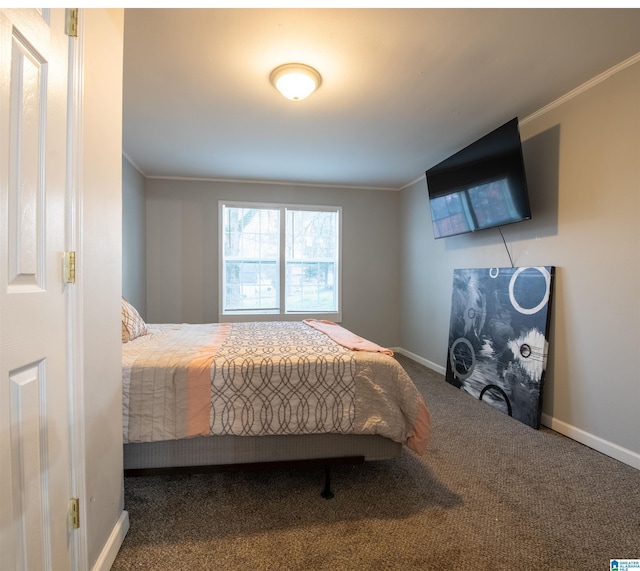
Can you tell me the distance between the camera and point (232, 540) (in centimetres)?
143

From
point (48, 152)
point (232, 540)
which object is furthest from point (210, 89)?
point (232, 540)

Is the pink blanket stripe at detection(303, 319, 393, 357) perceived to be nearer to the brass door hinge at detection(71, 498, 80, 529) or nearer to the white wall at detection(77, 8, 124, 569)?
the white wall at detection(77, 8, 124, 569)

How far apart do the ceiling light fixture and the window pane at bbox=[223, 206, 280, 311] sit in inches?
98.6

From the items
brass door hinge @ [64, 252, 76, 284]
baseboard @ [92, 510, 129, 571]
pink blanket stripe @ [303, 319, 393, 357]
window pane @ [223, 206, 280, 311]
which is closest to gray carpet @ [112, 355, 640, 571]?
baseboard @ [92, 510, 129, 571]

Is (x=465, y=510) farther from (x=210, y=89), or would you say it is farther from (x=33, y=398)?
(x=210, y=89)

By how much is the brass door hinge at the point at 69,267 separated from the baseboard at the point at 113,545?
1.03 m

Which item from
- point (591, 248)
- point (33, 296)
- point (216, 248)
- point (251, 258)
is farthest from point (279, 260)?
point (33, 296)

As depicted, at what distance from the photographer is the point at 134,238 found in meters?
3.83

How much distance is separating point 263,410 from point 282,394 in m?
0.12

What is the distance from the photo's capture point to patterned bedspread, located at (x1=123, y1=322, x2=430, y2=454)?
1.61 meters

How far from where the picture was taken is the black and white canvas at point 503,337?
8.45 feet

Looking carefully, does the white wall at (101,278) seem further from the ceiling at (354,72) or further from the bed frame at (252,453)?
the ceiling at (354,72)

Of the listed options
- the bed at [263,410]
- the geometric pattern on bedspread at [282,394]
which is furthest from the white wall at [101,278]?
the geometric pattern on bedspread at [282,394]

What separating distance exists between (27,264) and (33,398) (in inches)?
14.2
